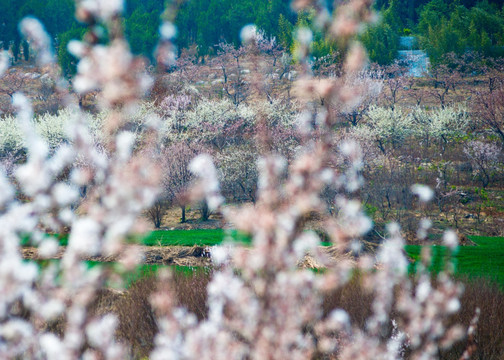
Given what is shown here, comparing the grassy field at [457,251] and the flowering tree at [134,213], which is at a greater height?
the flowering tree at [134,213]

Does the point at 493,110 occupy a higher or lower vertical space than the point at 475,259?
higher

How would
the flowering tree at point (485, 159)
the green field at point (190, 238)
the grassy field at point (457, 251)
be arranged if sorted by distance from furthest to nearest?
1. the flowering tree at point (485, 159)
2. the green field at point (190, 238)
3. the grassy field at point (457, 251)

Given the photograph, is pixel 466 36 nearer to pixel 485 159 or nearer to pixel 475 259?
pixel 485 159

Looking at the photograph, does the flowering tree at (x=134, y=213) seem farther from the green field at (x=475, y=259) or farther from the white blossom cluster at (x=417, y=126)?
the white blossom cluster at (x=417, y=126)

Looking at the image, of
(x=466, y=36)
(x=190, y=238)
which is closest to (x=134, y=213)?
(x=190, y=238)

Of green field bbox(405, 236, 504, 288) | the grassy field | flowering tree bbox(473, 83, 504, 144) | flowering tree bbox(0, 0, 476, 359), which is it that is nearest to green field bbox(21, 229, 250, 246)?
the grassy field

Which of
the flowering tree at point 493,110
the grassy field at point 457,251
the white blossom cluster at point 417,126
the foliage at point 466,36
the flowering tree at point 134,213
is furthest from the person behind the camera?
the foliage at point 466,36

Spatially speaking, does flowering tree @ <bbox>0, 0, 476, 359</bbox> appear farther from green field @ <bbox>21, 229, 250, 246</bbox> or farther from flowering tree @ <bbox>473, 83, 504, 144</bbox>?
flowering tree @ <bbox>473, 83, 504, 144</bbox>

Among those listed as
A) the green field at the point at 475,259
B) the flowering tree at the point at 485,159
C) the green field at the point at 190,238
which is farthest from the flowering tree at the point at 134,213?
the flowering tree at the point at 485,159

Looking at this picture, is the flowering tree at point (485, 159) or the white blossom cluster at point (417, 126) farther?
the white blossom cluster at point (417, 126)

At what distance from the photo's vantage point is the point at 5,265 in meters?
1.81

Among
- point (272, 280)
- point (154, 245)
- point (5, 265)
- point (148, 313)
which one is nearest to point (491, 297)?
point (148, 313)

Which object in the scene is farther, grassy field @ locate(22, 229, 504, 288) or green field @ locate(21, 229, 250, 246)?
green field @ locate(21, 229, 250, 246)

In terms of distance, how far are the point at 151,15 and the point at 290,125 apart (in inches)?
1175
